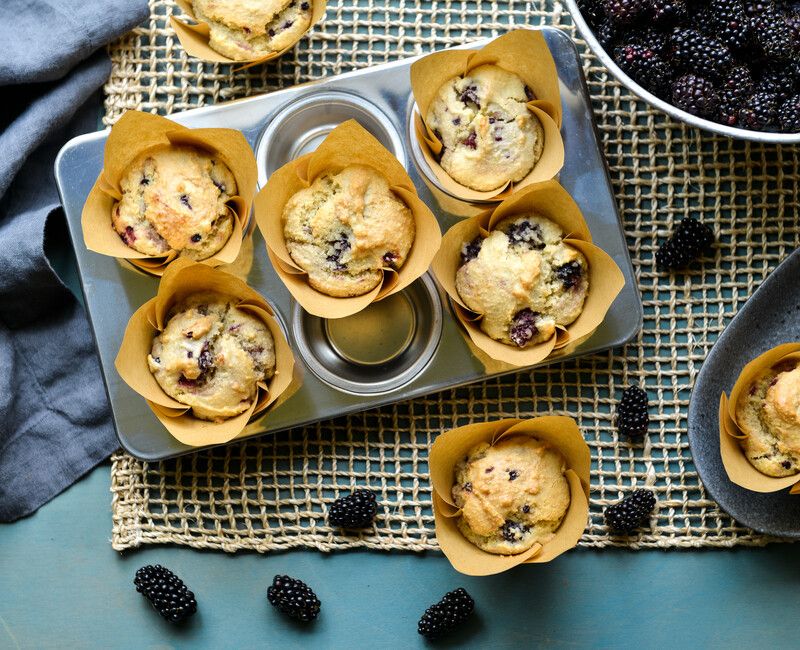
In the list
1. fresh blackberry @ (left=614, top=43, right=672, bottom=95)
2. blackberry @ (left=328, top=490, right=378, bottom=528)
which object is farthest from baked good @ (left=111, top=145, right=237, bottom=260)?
fresh blackberry @ (left=614, top=43, right=672, bottom=95)

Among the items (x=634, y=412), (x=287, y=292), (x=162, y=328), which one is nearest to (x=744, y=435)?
(x=634, y=412)

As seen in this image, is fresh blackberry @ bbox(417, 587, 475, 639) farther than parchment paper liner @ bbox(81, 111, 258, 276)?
Yes

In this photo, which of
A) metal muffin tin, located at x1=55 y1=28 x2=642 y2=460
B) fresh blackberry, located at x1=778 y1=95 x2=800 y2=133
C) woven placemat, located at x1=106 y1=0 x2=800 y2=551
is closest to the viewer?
fresh blackberry, located at x1=778 y1=95 x2=800 y2=133

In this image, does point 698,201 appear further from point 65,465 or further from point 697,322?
point 65,465

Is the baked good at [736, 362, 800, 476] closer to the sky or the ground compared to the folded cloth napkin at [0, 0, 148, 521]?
closer to the sky

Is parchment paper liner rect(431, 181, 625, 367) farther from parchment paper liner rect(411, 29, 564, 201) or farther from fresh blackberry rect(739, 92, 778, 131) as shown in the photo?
fresh blackberry rect(739, 92, 778, 131)

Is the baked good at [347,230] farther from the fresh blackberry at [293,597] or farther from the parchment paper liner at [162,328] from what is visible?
the fresh blackberry at [293,597]

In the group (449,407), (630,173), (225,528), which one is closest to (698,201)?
(630,173)

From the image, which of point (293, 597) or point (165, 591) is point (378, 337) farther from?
point (165, 591)
